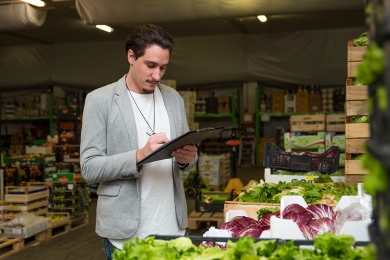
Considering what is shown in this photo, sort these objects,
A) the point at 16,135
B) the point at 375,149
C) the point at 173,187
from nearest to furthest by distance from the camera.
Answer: the point at 375,149
the point at 173,187
the point at 16,135

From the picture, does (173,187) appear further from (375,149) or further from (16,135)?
(16,135)

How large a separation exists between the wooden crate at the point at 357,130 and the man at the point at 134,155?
209cm

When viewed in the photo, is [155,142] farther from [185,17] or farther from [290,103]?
[290,103]

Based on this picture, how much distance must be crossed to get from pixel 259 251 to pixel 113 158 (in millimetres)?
1061

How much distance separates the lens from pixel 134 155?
2490mm

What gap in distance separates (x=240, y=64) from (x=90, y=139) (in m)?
13.4

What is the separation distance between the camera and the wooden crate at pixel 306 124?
8523 mm

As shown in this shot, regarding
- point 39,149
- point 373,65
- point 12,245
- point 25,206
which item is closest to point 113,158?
point 373,65

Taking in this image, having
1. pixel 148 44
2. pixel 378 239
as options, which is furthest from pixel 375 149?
pixel 148 44

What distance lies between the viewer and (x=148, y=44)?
2.56m

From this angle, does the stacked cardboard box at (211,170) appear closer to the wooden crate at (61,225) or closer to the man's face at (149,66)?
the wooden crate at (61,225)

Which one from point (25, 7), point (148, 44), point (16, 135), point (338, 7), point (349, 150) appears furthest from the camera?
point (16, 135)

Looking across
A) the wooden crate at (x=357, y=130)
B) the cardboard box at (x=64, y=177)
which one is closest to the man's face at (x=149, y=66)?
the wooden crate at (x=357, y=130)

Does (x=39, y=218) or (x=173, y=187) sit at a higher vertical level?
(x=173, y=187)
